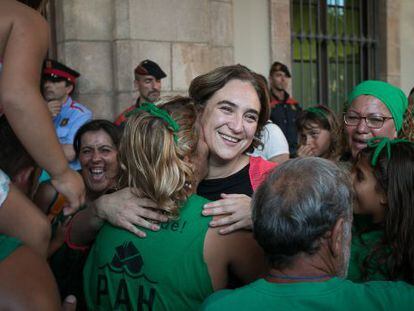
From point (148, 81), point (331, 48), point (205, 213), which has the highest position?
point (331, 48)

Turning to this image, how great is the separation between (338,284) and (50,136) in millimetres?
1295

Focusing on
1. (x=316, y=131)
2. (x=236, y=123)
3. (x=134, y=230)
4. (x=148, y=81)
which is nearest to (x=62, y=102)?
(x=148, y=81)

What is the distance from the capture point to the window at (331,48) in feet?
24.4

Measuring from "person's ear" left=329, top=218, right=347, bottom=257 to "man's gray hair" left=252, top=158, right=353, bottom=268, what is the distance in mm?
17

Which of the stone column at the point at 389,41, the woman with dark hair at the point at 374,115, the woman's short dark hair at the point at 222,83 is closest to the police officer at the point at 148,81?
the woman's short dark hair at the point at 222,83

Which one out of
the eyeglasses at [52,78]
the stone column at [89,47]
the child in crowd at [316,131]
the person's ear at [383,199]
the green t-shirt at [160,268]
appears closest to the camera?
the green t-shirt at [160,268]

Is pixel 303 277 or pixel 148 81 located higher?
pixel 148 81

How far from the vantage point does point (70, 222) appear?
239 cm

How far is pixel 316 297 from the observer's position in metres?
1.39

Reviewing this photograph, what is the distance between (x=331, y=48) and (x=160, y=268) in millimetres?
6489

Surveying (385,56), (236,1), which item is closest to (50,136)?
(236,1)

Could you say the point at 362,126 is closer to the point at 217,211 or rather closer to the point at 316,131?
the point at 217,211

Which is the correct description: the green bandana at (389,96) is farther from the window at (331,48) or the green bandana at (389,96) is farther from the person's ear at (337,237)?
the window at (331,48)

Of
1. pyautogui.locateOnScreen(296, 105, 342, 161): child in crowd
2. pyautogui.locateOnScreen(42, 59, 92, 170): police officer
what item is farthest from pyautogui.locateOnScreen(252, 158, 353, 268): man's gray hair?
pyautogui.locateOnScreen(42, 59, 92, 170): police officer
